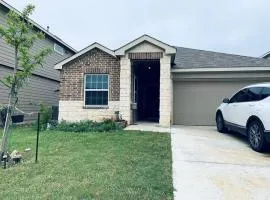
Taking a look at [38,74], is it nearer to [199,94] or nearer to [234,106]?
[199,94]

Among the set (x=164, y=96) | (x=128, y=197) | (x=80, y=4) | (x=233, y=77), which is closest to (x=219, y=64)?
(x=233, y=77)

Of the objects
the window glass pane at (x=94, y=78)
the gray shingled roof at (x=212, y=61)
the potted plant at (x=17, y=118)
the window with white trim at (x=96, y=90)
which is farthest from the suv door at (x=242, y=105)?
the potted plant at (x=17, y=118)

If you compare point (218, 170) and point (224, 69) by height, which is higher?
point (224, 69)

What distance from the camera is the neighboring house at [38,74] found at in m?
14.4

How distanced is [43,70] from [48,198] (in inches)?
592

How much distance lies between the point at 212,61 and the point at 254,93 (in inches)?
257

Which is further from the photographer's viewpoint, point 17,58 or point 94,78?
point 94,78

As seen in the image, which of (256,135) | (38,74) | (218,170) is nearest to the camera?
(218,170)

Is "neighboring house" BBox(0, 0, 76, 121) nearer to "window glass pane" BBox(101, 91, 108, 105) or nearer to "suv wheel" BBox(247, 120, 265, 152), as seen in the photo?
"window glass pane" BBox(101, 91, 108, 105)

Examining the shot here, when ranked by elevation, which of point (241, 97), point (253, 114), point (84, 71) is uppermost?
point (84, 71)

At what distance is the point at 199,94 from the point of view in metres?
14.1

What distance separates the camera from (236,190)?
4.86 metres

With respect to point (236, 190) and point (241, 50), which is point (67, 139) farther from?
point (241, 50)

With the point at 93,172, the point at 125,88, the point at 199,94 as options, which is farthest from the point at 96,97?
the point at 93,172
